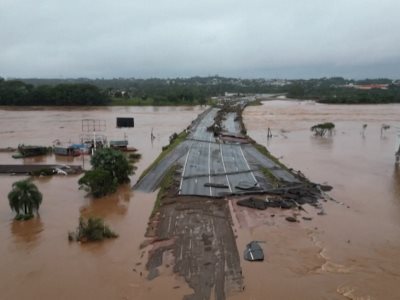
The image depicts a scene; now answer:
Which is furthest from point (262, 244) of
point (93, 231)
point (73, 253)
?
point (73, 253)

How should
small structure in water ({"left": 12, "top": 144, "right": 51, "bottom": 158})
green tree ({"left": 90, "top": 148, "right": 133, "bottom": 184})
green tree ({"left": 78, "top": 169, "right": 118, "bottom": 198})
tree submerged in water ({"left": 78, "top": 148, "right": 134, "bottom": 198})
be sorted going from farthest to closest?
small structure in water ({"left": 12, "top": 144, "right": 51, "bottom": 158})
green tree ({"left": 90, "top": 148, "right": 133, "bottom": 184})
tree submerged in water ({"left": 78, "top": 148, "right": 134, "bottom": 198})
green tree ({"left": 78, "top": 169, "right": 118, "bottom": 198})

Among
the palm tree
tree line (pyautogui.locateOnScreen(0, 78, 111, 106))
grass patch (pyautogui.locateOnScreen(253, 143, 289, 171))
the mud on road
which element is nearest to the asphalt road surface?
grass patch (pyautogui.locateOnScreen(253, 143, 289, 171))

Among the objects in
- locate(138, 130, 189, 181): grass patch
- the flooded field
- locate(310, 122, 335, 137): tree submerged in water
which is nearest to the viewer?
the flooded field

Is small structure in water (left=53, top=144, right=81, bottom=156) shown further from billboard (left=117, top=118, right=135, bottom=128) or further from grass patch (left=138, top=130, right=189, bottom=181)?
grass patch (left=138, top=130, right=189, bottom=181)

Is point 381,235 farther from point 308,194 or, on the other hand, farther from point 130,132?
point 130,132

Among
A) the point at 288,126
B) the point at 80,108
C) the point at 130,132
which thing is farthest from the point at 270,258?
the point at 80,108

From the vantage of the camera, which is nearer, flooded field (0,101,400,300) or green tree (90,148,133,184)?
flooded field (0,101,400,300)

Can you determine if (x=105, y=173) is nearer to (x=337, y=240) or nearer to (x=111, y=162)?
(x=111, y=162)

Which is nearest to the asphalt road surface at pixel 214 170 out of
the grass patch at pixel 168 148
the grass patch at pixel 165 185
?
the grass patch at pixel 165 185
